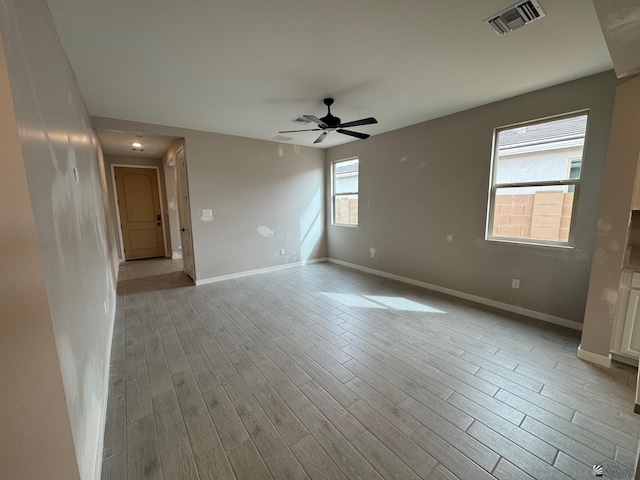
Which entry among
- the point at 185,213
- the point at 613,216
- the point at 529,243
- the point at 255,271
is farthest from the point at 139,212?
the point at 613,216

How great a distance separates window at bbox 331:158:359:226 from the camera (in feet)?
17.8

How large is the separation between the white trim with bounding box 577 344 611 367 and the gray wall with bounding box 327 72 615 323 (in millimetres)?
635

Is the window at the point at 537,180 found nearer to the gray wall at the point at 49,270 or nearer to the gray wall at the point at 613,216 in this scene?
the gray wall at the point at 613,216

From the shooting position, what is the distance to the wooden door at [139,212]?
6305 mm

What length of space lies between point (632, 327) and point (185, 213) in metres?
5.81

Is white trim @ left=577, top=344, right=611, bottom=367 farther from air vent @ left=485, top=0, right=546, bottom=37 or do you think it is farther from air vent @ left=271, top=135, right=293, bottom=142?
air vent @ left=271, top=135, right=293, bottom=142

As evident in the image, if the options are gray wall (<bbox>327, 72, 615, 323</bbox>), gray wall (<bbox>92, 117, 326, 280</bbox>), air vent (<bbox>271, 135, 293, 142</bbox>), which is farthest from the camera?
air vent (<bbox>271, 135, 293, 142</bbox>)

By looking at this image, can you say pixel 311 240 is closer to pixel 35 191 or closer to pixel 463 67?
pixel 463 67

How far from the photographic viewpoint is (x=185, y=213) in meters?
4.70

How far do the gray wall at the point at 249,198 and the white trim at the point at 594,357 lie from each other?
14.9ft

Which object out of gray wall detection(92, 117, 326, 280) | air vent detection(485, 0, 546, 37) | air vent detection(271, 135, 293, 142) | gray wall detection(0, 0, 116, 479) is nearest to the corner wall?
gray wall detection(0, 0, 116, 479)

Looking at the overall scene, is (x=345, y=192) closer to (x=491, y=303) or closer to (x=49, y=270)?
(x=491, y=303)

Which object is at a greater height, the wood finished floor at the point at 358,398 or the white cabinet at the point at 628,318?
the white cabinet at the point at 628,318

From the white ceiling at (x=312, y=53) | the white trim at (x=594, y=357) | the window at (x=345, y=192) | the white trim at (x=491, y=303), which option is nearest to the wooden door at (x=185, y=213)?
the white ceiling at (x=312, y=53)
